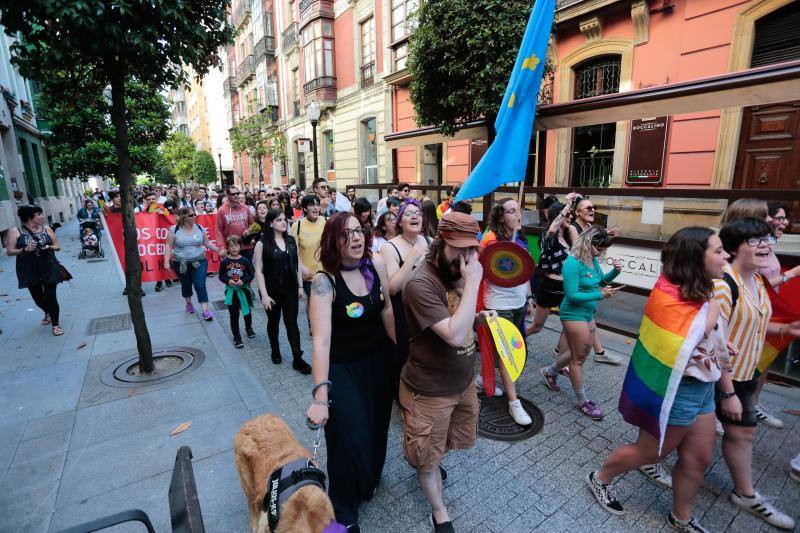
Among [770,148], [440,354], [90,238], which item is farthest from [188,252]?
[770,148]

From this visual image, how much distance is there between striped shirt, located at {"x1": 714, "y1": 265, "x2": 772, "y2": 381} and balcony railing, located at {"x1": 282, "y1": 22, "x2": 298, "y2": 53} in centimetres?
2686

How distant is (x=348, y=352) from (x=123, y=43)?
3.56m

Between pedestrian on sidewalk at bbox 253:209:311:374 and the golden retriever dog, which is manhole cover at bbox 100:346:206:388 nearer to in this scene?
pedestrian on sidewalk at bbox 253:209:311:374

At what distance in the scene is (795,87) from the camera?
376cm

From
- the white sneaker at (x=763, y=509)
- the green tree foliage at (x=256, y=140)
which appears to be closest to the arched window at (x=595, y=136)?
the white sneaker at (x=763, y=509)

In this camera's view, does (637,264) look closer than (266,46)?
Yes

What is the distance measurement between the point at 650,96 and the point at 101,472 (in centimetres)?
636

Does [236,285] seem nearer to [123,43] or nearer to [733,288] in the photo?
[123,43]

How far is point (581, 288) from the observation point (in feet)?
11.7

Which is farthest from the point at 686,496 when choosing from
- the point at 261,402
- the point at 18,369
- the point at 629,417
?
the point at 18,369

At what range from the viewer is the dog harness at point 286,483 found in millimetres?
1692

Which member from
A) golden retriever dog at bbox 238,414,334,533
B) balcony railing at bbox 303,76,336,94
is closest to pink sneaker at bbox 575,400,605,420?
golden retriever dog at bbox 238,414,334,533

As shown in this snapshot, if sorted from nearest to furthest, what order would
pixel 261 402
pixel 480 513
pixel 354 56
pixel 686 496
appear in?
pixel 686 496 < pixel 480 513 < pixel 261 402 < pixel 354 56

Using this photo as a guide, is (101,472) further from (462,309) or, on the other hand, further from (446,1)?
(446,1)
